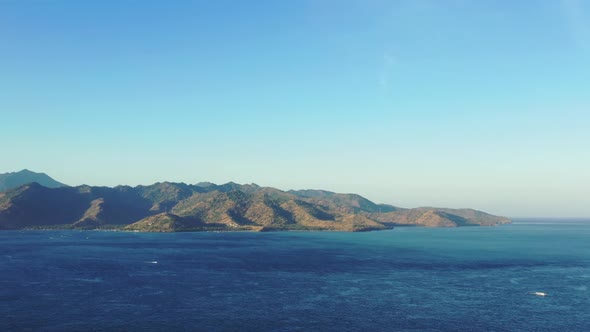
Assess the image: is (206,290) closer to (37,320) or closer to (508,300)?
(37,320)

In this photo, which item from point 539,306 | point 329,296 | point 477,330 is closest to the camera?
point 477,330

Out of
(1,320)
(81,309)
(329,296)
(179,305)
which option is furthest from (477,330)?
(1,320)

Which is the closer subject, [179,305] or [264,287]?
[179,305]

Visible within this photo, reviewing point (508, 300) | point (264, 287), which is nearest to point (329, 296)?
point (264, 287)

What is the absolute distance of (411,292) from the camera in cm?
18938

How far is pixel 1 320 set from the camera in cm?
13988

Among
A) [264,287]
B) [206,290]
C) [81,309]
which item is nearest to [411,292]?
[264,287]

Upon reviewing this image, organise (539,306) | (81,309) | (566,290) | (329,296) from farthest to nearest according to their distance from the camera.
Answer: (566,290)
(329,296)
(539,306)
(81,309)

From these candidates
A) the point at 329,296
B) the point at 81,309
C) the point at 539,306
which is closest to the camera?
the point at 81,309

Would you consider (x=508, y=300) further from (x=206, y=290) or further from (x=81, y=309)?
(x=81, y=309)

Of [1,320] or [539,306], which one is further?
[539,306]

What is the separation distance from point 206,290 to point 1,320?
250ft

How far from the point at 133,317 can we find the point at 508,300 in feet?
480

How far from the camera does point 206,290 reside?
625ft
